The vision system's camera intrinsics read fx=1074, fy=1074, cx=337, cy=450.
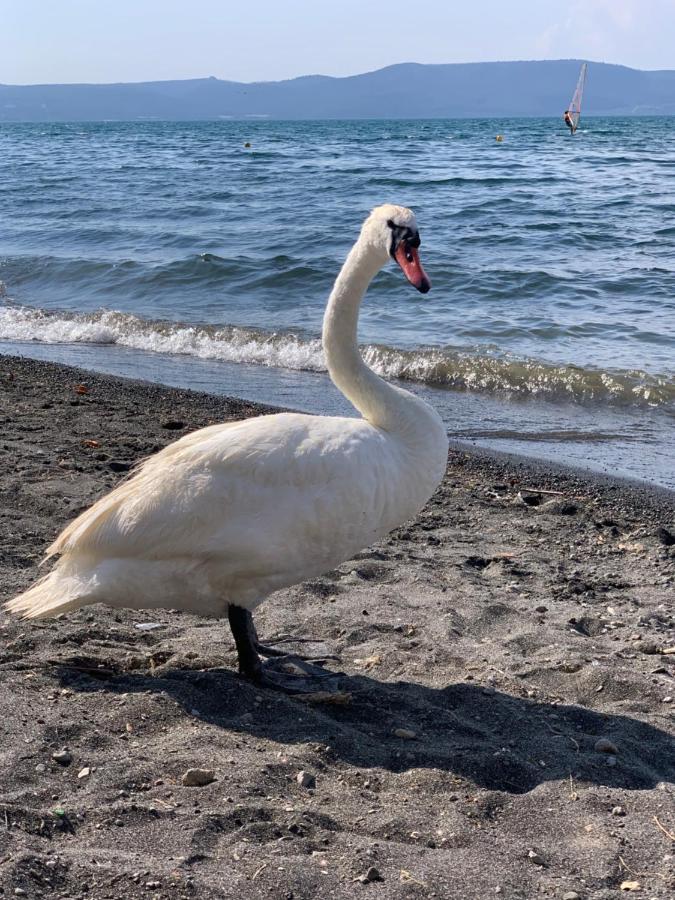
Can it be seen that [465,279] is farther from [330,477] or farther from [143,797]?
[143,797]

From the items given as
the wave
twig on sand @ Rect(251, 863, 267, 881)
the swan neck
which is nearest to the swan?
the swan neck

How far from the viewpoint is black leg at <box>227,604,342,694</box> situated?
4492mm

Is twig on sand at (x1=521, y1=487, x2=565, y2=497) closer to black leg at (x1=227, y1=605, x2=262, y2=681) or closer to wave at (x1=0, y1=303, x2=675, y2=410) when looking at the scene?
wave at (x1=0, y1=303, x2=675, y2=410)

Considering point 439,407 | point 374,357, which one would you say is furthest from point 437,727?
point 374,357

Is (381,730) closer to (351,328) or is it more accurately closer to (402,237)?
(351,328)

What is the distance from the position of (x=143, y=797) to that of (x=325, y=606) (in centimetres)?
205

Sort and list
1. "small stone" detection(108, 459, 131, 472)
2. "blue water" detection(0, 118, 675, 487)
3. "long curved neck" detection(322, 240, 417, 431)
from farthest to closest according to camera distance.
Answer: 1. "blue water" detection(0, 118, 675, 487)
2. "small stone" detection(108, 459, 131, 472)
3. "long curved neck" detection(322, 240, 417, 431)

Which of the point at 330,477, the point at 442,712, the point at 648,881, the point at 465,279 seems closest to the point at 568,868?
the point at 648,881

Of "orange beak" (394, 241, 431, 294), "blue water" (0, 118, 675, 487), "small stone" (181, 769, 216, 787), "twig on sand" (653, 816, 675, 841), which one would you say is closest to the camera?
"twig on sand" (653, 816, 675, 841)

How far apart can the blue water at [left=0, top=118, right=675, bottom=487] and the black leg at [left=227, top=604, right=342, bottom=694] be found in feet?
13.9

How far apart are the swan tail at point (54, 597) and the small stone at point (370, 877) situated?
183cm

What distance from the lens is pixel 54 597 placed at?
4.40 meters

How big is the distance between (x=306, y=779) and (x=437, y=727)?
74 cm

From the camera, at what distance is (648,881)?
10.1 ft
